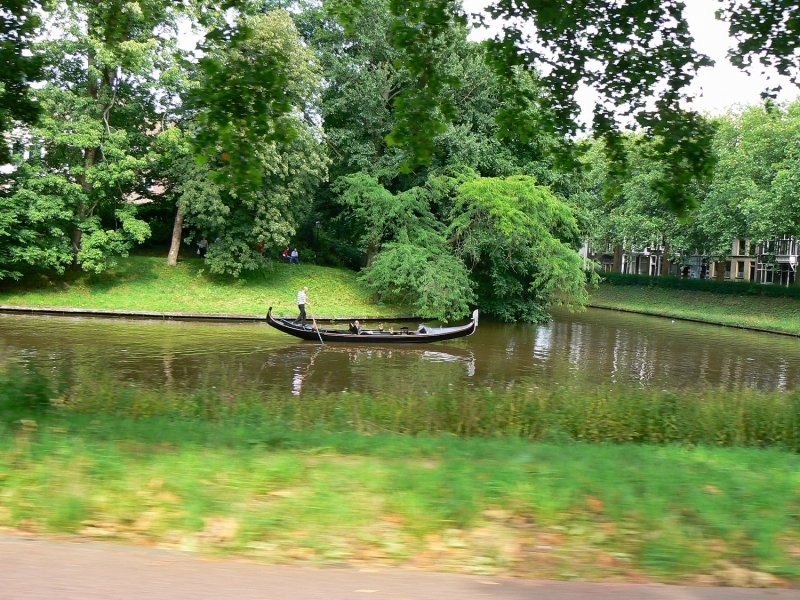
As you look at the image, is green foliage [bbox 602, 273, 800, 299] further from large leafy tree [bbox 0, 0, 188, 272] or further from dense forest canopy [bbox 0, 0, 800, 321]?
large leafy tree [bbox 0, 0, 188, 272]

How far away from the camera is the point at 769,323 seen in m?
37.9

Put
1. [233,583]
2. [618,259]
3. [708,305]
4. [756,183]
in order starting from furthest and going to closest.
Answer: [618,259] < [708,305] < [756,183] < [233,583]

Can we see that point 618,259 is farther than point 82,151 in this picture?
Yes

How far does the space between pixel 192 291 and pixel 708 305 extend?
3572 cm

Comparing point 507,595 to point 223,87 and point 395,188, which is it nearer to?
point 223,87

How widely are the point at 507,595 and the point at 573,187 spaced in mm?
36232

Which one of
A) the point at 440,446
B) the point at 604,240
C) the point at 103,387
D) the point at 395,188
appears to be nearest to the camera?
the point at 440,446

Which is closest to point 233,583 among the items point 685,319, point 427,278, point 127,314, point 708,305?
point 427,278

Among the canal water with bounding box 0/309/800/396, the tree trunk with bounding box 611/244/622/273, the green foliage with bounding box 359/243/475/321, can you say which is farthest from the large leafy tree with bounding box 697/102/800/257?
the green foliage with bounding box 359/243/475/321

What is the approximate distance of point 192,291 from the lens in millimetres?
35375

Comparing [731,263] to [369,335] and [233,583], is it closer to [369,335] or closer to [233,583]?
[369,335]

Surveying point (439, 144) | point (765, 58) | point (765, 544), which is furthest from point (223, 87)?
point (439, 144)

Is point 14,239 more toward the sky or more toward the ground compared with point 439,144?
more toward the ground

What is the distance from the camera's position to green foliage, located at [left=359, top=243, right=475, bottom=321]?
31953 mm
